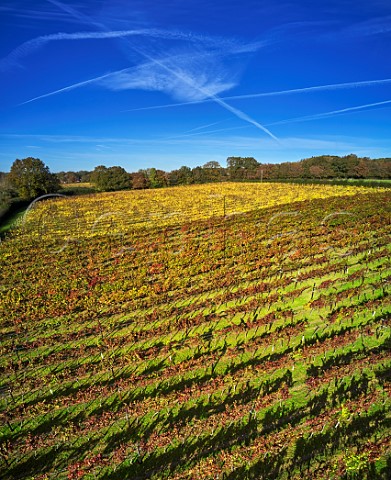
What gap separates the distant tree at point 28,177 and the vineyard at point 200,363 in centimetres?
4593

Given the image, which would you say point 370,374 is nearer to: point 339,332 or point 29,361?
point 339,332

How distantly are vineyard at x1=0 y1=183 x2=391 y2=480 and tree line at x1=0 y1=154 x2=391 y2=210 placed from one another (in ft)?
158

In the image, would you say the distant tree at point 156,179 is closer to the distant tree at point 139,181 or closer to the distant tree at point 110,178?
the distant tree at point 139,181

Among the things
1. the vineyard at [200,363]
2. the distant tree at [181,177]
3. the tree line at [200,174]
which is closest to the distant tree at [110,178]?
the tree line at [200,174]

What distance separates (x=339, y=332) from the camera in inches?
527

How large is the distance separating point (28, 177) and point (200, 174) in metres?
60.2

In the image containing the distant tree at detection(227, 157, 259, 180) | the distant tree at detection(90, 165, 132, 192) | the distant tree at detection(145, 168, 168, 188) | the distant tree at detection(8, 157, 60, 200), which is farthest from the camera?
the distant tree at detection(227, 157, 259, 180)

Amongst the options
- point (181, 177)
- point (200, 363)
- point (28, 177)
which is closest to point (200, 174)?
point (181, 177)

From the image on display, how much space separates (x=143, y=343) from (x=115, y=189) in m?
81.8

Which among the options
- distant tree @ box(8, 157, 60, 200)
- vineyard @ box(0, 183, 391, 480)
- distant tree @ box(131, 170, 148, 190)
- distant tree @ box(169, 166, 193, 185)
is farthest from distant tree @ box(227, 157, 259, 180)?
vineyard @ box(0, 183, 391, 480)

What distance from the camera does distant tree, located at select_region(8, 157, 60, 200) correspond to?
64.8m

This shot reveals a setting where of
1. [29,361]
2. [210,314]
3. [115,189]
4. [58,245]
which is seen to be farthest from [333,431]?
[115,189]

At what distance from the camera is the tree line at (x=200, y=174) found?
65875 mm

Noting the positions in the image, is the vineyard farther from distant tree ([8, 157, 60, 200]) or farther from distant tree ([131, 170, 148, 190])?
distant tree ([131, 170, 148, 190])
